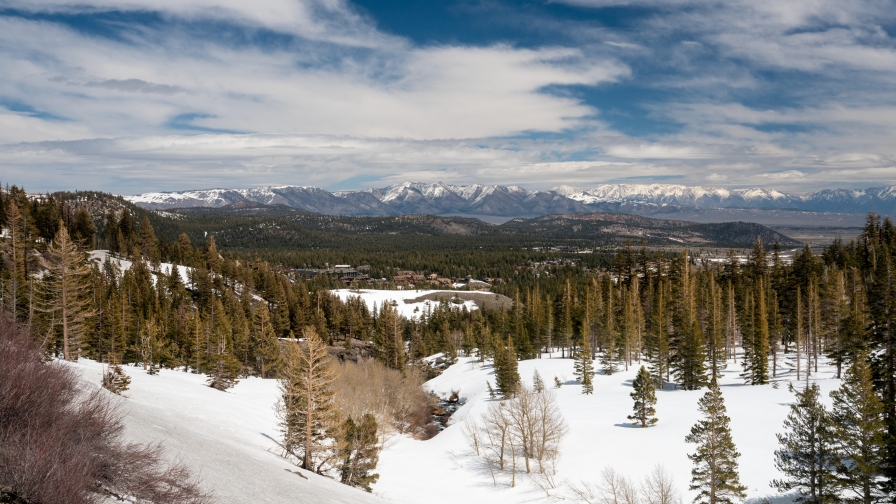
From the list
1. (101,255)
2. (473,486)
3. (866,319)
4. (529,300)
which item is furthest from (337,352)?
(866,319)

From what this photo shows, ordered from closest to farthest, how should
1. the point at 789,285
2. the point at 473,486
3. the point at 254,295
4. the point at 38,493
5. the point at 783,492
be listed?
the point at 38,493 → the point at 783,492 → the point at 473,486 → the point at 789,285 → the point at 254,295

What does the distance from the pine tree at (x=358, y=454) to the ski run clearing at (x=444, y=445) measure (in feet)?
8.18

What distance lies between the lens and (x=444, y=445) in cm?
5475

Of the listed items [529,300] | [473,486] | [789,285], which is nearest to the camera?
[473,486]

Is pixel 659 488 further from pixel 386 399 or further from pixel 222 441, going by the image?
pixel 386 399

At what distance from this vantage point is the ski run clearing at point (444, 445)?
74.7 ft

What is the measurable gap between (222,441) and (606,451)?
3096cm

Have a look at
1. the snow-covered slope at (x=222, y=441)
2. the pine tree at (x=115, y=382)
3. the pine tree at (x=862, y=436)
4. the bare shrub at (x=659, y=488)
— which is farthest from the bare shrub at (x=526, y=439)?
the pine tree at (x=115, y=382)

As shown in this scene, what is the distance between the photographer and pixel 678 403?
172 ft

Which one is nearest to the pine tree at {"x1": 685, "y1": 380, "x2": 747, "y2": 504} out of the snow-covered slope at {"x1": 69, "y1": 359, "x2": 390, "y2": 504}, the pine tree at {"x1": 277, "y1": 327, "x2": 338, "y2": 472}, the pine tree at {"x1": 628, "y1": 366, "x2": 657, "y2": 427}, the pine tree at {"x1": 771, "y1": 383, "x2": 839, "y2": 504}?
the pine tree at {"x1": 771, "y1": 383, "x2": 839, "y2": 504}

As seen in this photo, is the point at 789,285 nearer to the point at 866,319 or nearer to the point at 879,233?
the point at 866,319

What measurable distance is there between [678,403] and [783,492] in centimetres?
2219

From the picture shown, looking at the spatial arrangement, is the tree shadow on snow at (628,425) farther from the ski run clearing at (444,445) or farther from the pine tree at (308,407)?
the pine tree at (308,407)

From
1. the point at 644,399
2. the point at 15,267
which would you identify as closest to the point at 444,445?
the point at 644,399
